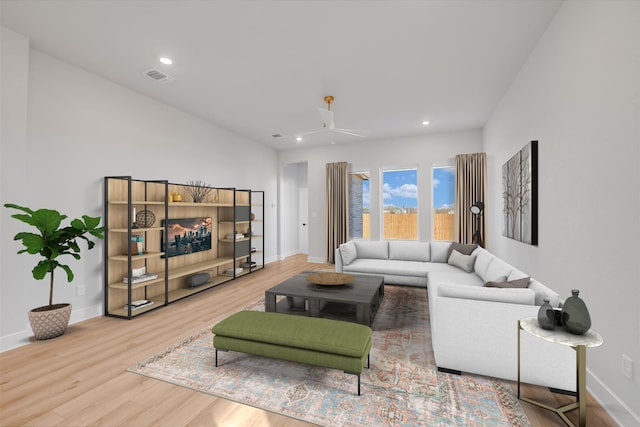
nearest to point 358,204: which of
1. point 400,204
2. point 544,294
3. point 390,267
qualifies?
point 400,204

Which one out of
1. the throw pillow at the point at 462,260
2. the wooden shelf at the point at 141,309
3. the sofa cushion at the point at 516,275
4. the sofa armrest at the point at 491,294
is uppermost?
the sofa cushion at the point at 516,275

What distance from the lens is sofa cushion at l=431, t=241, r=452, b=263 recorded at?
4.70m

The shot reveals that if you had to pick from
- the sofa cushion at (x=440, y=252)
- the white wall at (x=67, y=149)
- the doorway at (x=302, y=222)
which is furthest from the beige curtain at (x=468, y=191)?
the white wall at (x=67, y=149)

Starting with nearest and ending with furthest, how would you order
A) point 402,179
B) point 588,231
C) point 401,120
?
point 588,231
point 401,120
point 402,179

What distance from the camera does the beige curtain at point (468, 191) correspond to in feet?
18.2

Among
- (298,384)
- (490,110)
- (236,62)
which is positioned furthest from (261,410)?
(490,110)

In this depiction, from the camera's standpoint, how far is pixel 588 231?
1967 millimetres

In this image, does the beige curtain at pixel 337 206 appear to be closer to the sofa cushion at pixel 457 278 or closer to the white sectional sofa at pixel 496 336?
the sofa cushion at pixel 457 278

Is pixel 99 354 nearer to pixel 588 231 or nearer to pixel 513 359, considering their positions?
pixel 513 359

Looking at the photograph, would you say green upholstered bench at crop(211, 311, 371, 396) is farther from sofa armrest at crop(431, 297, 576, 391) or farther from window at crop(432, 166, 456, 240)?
window at crop(432, 166, 456, 240)

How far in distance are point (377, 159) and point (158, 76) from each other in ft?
15.4

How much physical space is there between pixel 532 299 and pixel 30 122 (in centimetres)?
493

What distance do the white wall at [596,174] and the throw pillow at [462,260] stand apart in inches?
45.6

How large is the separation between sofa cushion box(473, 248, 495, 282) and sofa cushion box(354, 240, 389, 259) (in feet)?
4.87
